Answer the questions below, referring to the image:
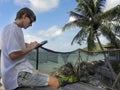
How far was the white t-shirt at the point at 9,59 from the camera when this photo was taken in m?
2.33

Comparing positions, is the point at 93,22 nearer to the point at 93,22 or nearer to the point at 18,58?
the point at 93,22

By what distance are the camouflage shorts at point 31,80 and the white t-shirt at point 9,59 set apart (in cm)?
4

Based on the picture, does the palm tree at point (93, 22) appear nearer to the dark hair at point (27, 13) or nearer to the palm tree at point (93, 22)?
the palm tree at point (93, 22)

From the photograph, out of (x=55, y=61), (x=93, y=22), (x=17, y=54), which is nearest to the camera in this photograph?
(x=17, y=54)

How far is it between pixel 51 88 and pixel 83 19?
2494cm

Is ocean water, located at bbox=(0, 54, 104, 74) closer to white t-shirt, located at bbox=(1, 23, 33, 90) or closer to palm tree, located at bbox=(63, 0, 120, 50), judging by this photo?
white t-shirt, located at bbox=(1, 23, 33, 90)

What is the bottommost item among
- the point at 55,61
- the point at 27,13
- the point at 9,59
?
the point at 55,61

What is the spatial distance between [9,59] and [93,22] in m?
24.6

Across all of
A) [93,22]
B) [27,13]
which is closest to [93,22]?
[93,22]

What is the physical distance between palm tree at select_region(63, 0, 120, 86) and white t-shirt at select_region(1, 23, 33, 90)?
71.1 ft

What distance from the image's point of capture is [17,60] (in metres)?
2.36

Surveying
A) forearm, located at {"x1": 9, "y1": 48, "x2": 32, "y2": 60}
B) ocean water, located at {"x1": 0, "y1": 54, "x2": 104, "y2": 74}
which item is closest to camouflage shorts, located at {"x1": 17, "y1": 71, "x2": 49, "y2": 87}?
forearm, located at {"x1": 9, "y1": 48, "x2": 32, "y2": 60}

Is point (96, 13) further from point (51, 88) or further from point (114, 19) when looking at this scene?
point (51, 88)

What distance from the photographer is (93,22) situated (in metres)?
26.6
